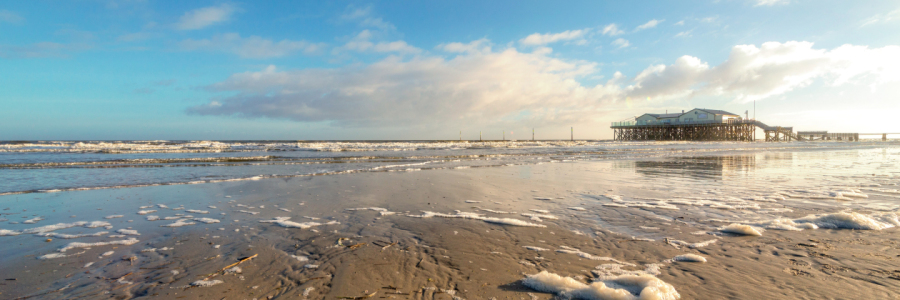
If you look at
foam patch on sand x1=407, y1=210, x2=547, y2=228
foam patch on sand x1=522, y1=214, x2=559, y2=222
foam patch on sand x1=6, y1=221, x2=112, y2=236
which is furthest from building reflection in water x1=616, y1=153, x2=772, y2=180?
foam patch on sand x1=6, y1=221, x2=112, y2=236

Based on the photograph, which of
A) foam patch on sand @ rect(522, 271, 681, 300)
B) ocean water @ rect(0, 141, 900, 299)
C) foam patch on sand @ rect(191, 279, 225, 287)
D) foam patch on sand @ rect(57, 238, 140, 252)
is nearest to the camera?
foam patch on sand @ rect(522, 271, 681, 300)

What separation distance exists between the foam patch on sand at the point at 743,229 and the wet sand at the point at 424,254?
0.11 metres

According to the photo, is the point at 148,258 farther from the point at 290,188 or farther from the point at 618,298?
the point at 290,188

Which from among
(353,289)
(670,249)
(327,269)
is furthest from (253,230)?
(670,249)

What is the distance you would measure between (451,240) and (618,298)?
1.88 metres

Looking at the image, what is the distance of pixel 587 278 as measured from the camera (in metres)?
2.81

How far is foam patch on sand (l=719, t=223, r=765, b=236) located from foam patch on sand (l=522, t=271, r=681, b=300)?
2.16 metres

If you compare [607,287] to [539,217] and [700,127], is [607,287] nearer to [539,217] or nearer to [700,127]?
[539,217]

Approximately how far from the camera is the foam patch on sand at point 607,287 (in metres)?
2.45

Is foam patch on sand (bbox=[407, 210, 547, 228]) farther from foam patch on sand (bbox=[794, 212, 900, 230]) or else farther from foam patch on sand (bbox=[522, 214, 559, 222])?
foam patch on sand (bbox=[794, 212, 900, 230])

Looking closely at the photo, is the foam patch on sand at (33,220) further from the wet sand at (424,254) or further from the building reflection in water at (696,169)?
the building reflection in water at (696,169)

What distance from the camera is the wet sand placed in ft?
8.71

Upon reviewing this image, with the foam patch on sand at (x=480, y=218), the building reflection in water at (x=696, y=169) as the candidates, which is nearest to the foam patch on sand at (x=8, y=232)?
the foam patch on sand at (x=480, y=218)

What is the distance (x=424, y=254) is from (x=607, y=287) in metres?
1.63
